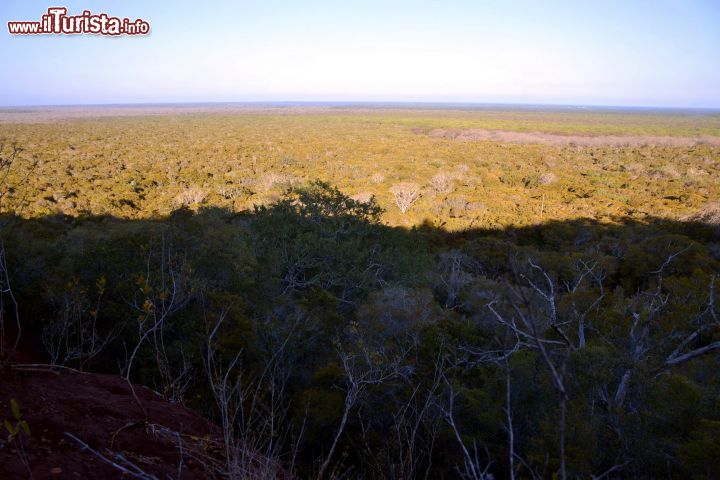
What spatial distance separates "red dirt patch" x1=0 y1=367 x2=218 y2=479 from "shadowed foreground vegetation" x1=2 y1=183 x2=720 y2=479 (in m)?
0.36

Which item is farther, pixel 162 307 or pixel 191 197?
pixel 191 197

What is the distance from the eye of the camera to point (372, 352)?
7.03 meters

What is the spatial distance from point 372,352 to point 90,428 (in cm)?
427

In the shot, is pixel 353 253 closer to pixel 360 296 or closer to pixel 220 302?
pixel 360 296

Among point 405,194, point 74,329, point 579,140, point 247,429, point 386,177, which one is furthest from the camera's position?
point 579,140

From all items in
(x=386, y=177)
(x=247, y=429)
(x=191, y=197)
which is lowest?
(x=191, y=197)

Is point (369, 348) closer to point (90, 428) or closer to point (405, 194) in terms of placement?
point (90, 428)

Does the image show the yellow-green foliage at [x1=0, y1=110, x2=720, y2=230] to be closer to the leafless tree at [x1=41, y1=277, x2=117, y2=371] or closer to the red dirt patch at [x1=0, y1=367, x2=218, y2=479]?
the leafless tree at [x1=41, y1=277, x2=117, y2=371]

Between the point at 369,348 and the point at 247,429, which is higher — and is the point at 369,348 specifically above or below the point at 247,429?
below

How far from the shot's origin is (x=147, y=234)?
9852mm

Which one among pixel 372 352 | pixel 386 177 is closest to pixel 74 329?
pixel 372 352

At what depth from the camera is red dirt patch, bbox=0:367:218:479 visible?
292cm

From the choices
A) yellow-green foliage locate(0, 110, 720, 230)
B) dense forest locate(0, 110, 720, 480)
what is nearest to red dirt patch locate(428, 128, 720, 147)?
yellow-green foliage locate(0, 110, 720, 230)

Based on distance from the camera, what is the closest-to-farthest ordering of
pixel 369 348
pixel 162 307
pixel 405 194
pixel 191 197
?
pixel 162 307 < pixel 369 348 < pixel 191 197 < pixel 405 194
